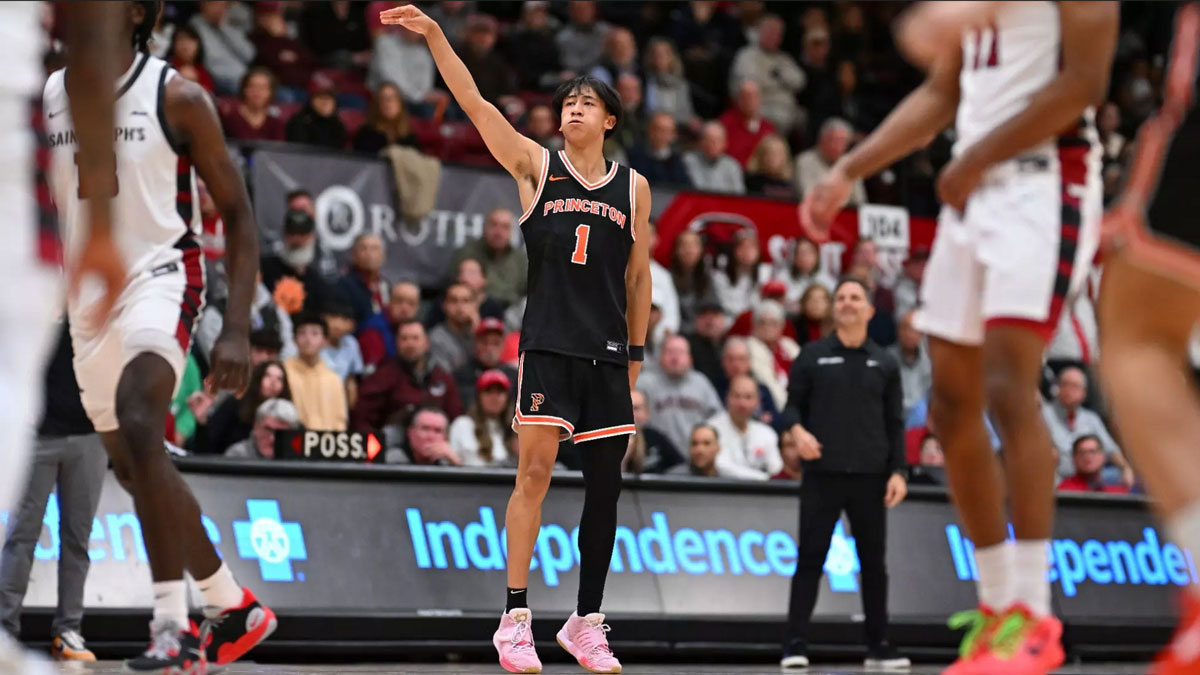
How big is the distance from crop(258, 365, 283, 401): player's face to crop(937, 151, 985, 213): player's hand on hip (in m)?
Result: 6.40

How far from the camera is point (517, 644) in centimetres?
676

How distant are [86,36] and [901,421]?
7.55 metres

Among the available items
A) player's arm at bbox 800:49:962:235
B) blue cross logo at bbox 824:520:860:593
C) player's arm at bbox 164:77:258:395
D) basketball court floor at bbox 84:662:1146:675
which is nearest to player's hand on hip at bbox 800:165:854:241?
player's arm at bbox 800:49:962:235

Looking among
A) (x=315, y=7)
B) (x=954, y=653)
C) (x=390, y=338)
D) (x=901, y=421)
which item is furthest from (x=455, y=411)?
(x=315, y=7)

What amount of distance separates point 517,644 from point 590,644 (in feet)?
1.09

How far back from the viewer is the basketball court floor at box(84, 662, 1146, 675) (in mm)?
6895

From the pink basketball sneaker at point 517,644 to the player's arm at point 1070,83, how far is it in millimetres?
3107

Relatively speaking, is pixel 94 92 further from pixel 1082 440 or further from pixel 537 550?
pixel 1082 440

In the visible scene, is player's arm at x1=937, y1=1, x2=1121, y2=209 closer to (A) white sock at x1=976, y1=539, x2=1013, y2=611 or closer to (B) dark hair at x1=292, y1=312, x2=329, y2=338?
(A) white sock at x1=976, y1=539, x2=1013, y2=611

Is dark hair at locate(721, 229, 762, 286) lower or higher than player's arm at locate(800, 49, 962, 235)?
lower

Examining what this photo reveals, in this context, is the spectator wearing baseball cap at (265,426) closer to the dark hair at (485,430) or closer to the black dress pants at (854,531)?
the dark hair at (485,430)

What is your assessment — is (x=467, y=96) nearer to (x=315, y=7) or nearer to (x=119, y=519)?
(x=119, y=519)

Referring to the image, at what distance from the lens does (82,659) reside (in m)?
8.07

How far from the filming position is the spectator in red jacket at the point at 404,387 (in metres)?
11.3
